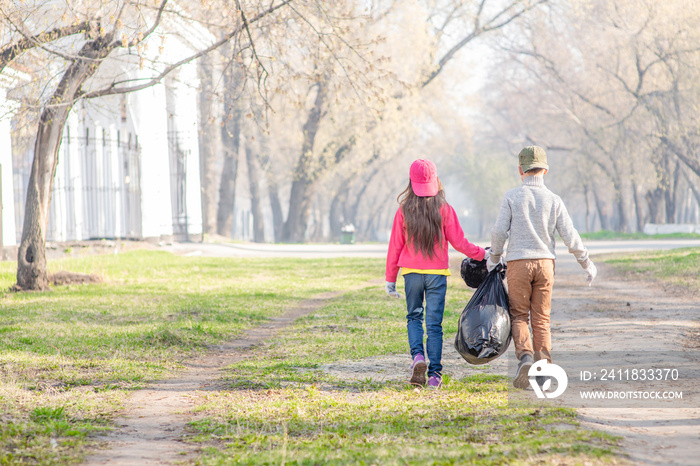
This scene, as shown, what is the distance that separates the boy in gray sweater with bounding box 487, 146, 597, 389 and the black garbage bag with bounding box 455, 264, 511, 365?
0.44 ft

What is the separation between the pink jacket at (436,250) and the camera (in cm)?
550

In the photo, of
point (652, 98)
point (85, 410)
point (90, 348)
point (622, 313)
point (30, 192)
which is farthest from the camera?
point (652, 98)

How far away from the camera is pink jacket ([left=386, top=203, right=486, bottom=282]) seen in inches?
216

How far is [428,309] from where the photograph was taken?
5.53 metres

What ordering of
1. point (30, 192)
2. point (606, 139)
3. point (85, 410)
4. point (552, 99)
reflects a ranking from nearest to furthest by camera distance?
point (85, 410) < point (30, 192) < point (606, 139) < point (552, 99)

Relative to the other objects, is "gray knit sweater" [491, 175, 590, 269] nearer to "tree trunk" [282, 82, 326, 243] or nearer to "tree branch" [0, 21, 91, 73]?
"tree branch" [0, 21, 91, 73]

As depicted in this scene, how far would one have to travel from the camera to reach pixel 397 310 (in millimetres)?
10367

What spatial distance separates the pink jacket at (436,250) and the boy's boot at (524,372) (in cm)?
86

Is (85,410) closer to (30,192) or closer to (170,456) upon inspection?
(170,456)

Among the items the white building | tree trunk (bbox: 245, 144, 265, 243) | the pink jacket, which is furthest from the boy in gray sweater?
tree trunk (bbox: 245, 144, 265, 243)

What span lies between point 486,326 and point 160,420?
243cm

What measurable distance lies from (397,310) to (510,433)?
6.29m

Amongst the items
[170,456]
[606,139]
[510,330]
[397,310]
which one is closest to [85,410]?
[170,456]

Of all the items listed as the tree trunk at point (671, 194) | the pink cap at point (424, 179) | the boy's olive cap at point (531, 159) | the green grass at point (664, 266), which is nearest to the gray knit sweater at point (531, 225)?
the boy's olive cap at point (531, 159)
